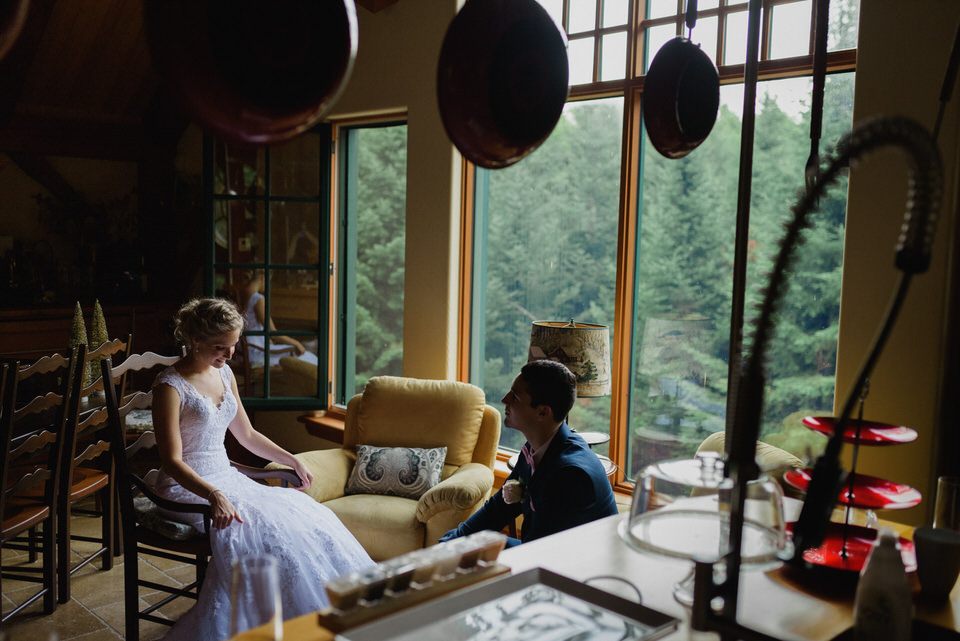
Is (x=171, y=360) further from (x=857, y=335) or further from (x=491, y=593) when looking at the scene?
(x=857, y=335)

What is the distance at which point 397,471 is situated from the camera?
12.5 feet

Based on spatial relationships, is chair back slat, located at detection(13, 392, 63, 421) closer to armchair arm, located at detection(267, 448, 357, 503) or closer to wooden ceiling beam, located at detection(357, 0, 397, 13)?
armchair arm, located at detection(267, 448, 357, 503)

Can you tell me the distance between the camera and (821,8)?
1.33 m

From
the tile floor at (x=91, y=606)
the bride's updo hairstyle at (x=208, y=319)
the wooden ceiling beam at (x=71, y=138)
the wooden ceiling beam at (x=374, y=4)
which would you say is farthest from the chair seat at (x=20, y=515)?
the wooden ceiling beam at (x=71, y=138)

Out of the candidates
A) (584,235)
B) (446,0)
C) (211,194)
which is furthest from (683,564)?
(211,194)

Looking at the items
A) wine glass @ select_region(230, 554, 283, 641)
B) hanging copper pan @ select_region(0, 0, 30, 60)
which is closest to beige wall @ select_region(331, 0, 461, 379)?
wine glass @ select_region(230, 554, 283, 641)

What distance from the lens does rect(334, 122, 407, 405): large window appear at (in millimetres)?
4973

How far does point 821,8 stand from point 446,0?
11.1ft

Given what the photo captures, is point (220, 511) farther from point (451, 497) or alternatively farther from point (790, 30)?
point (790, 30)

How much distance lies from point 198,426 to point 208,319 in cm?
41

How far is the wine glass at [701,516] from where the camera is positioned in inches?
42.4

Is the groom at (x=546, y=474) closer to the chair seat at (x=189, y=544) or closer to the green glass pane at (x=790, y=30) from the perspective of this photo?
the chair seat at (x=189, y=544)

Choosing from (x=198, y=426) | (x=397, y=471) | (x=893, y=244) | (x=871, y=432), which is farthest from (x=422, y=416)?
(x=871, y=432)

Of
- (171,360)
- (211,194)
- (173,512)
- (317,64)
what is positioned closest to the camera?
(317,64)
